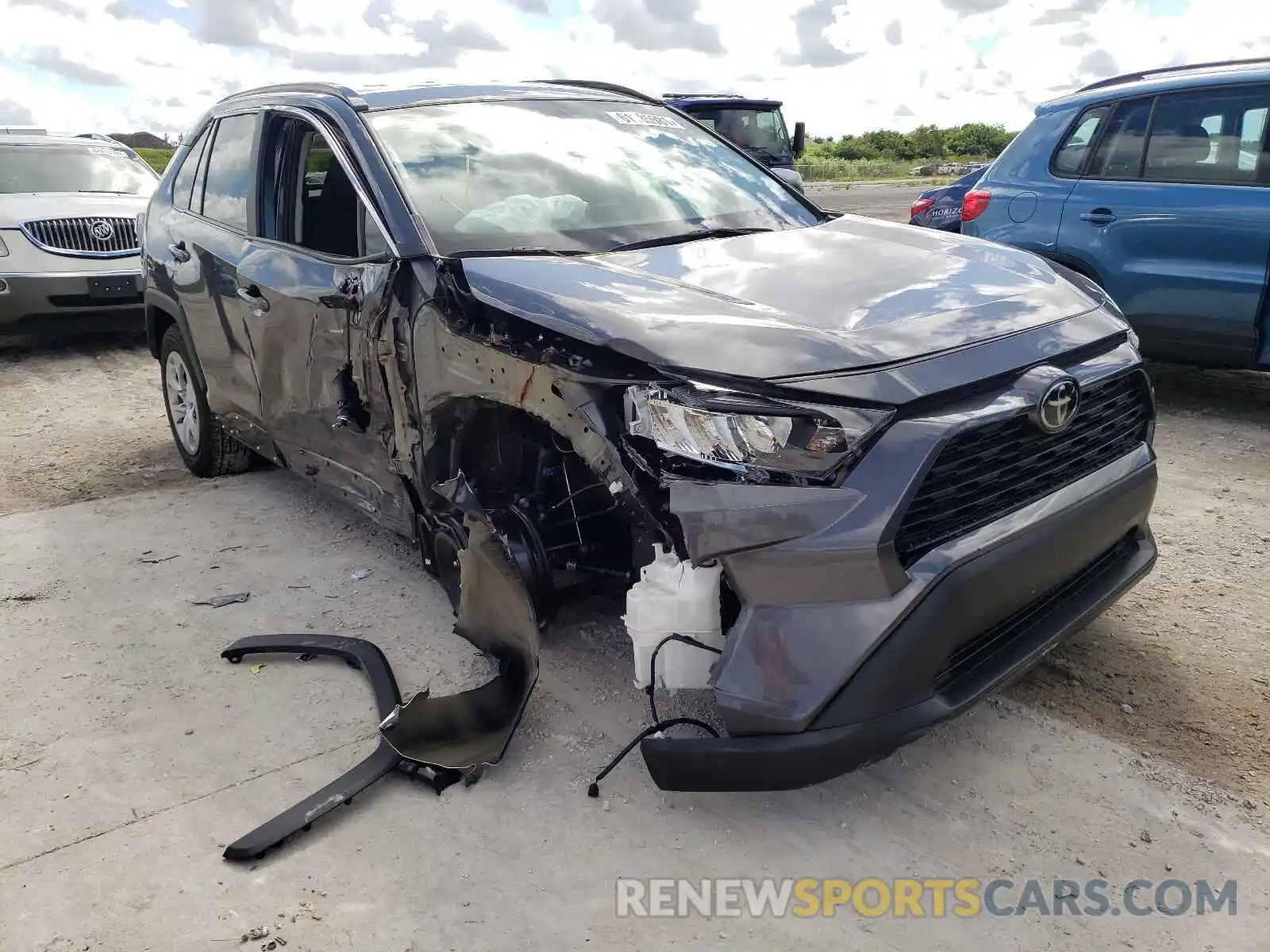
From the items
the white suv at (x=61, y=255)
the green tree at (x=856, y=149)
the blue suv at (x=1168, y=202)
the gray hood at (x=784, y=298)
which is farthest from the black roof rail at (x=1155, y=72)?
the green tree at (x=856, y=149)

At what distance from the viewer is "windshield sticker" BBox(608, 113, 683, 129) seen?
4.08 m

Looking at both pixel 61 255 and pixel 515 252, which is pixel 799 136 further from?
pixel 515 252

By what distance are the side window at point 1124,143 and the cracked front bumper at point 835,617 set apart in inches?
165

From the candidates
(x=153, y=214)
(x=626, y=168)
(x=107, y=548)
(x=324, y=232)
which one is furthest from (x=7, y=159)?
(x=626, y=168)

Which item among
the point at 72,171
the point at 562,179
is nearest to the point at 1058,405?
the point at 562,179

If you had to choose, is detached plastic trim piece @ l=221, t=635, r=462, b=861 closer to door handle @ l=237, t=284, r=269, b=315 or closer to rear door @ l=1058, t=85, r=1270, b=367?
door handle @ l=237, t=284, r=269, b=315

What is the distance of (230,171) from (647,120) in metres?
1.83

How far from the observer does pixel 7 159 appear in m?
9.47

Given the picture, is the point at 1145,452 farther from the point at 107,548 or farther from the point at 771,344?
the point at 107,548

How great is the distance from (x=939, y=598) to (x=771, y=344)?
2.18 feet

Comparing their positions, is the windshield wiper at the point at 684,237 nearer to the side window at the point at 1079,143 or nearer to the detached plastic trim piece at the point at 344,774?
the detached plastic trim piece at the point at 344,774

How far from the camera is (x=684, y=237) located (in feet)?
11.2

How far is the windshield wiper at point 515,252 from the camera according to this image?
3.09 m

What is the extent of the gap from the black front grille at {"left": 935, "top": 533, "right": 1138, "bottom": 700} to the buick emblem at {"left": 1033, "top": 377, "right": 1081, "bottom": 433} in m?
0.43
